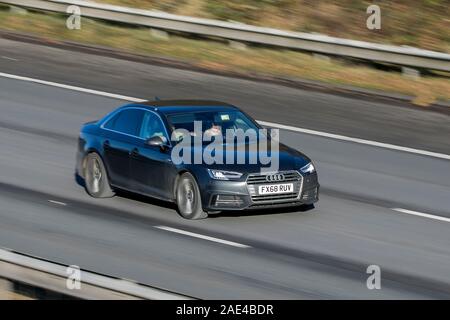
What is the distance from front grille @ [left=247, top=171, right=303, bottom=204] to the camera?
14.9m

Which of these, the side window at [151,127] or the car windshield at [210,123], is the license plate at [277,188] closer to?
the car windshield at [210,123]

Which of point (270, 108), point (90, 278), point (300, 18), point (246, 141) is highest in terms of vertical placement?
point (300, 18)

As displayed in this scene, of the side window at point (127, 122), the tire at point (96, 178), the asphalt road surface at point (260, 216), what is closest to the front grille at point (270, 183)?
the asphalt road surface at point (260, 216)

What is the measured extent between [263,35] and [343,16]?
3383 millimetres

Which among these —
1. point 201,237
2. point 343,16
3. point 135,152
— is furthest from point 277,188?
point 343,16

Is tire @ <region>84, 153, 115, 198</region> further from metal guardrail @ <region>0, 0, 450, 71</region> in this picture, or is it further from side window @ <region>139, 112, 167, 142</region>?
metal guardrail @ <region>0, 0, 450, 71</region>

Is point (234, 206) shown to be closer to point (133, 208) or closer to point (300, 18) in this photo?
point (133, 208)

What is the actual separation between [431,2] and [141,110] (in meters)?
13.2

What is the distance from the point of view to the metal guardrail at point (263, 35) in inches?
929

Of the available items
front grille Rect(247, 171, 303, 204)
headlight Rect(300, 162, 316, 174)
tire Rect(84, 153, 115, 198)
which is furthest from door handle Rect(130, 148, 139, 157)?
headlight Rect(300, 162, 316, 174)

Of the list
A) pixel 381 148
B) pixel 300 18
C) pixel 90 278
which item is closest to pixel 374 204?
pixel 381 148

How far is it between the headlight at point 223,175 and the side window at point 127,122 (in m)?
1.91

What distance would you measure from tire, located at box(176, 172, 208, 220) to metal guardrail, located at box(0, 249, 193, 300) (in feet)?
15.0

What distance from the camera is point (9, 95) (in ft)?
75.5
